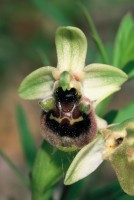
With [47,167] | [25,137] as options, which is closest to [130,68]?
[47,167]

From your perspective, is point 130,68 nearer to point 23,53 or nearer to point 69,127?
point 69,127

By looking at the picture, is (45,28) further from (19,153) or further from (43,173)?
(43,173)

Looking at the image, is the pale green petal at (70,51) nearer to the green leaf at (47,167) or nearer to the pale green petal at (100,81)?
the pale green petal at (100,81)

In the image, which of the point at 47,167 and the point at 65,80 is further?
the point at 47,167

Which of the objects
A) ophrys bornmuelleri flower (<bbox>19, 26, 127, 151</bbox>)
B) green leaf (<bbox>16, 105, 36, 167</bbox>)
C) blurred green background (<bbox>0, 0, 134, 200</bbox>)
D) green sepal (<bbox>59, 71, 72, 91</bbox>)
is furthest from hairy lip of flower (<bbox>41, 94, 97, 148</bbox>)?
blurred green background (<bbox>0, 0, 134, 200</bbox>)

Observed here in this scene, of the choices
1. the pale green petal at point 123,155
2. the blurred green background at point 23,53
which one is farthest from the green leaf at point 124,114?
the blurred green background at point 23,53

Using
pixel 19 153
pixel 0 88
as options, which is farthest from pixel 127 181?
pixel 0 88
